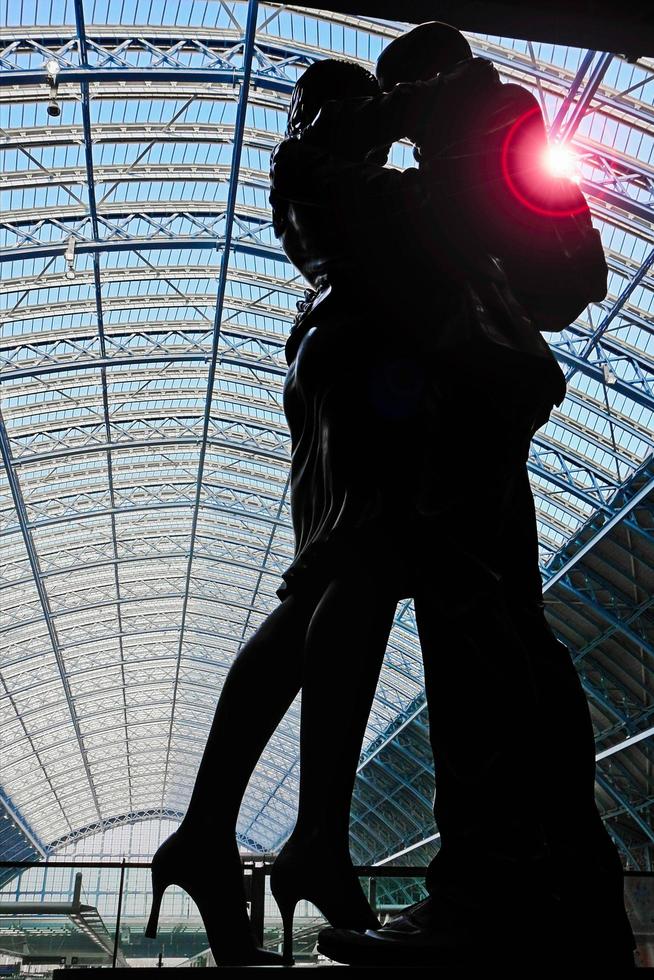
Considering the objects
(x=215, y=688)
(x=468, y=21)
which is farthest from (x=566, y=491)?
(x=215, y=688)

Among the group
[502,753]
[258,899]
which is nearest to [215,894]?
[502,753]

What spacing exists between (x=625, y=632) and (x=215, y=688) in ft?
90.7

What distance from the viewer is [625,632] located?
78.6ft

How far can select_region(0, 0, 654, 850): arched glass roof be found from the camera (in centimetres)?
1702

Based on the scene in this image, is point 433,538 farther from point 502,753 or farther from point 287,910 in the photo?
point 287,910

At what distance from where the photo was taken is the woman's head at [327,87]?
305 centimetres

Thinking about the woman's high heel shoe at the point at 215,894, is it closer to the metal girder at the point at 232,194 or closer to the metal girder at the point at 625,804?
the metal girder at the point at 232,194

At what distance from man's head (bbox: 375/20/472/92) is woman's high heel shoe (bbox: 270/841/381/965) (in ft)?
7.38

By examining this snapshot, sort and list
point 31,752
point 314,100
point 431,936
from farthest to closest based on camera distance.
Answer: point 31,752 < point 314,100 < point 431,936

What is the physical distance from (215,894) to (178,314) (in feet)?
75.5

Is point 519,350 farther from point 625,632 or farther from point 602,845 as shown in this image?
point 625,632

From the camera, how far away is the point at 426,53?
305cm

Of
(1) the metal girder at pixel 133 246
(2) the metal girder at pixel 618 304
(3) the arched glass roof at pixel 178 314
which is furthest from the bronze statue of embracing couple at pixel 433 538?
(1) the metal girder at pixel 133 246

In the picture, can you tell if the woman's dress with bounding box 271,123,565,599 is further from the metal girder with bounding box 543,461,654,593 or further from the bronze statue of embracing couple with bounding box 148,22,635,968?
the metal girder with bounding box 543,461,654,593
